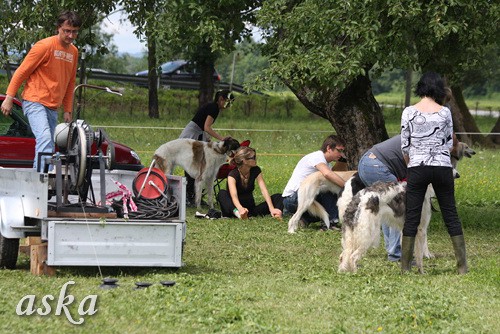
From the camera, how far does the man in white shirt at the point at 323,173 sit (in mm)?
13250

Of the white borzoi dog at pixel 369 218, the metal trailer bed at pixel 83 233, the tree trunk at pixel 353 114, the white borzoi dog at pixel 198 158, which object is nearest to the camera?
the metal trailer bed at pixel 83 233

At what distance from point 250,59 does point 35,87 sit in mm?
78862

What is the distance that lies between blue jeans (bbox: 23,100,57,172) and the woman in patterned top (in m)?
3.38

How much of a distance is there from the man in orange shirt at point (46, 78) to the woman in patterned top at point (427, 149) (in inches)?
132

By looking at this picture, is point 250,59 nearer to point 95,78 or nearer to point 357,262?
point 95,78

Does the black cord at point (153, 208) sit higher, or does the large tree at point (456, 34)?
the large tree at point (456, 34)

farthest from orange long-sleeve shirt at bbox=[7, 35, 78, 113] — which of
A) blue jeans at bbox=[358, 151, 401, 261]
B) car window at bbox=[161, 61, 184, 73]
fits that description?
car window at bbox=[161, 61, 184, 73]

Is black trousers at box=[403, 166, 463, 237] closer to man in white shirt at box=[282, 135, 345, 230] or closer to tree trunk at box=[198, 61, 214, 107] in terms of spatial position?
man in white shirt at box=[282, 135, 345, 230]

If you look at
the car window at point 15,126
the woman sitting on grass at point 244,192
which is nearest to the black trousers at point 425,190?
the woman sitting on grass at point 244,192

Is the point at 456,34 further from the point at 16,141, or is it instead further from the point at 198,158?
the point at 16,141

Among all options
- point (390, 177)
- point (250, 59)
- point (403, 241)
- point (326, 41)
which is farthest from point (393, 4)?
point (250, 59)

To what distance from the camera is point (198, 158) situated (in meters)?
15.8

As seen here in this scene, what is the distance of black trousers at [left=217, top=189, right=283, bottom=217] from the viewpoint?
14.7 m

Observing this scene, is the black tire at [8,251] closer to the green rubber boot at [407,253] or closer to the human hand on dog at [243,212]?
the green rubber boot at [407,253]
